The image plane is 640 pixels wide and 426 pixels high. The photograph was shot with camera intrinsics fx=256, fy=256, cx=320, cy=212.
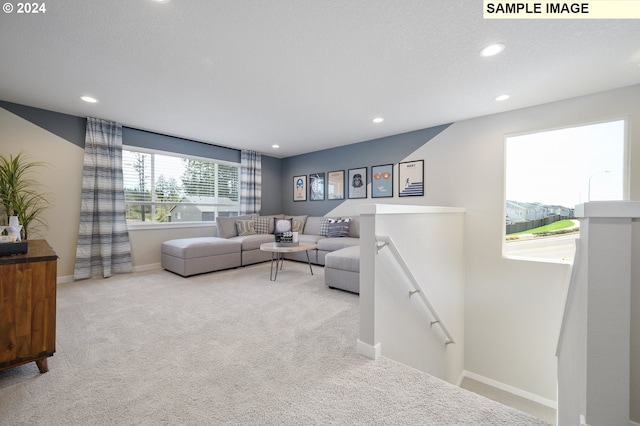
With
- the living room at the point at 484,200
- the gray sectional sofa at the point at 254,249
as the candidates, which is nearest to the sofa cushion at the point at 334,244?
the gray sectional sofa at the point at 254,249

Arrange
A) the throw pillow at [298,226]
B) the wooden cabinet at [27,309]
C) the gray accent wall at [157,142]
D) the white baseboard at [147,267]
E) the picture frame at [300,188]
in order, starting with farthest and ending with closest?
the picture frame at [300,188]
the throw pillow at [298,226]
the white baseboard at [147,267]
the gray accent wall at [157,142]
the wooden cabinet at [27,309]

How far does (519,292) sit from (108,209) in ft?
19.5

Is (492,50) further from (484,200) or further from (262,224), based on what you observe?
(262,224)

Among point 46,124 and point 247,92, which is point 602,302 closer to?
point 247,92

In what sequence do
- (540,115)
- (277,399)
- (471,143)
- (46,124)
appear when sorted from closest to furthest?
(277,399) < (540,115) < (46,124) < (471,143)

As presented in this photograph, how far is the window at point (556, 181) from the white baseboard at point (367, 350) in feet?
9.24

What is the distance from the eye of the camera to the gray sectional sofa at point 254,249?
10.8 ft

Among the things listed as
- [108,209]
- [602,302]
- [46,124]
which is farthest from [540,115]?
[46,124]

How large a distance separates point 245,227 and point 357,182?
2.47 meters

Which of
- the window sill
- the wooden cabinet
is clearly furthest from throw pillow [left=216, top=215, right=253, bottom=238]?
the wooden cabinet

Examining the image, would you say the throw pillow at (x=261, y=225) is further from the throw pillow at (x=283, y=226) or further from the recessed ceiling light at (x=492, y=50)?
the recessed ceiling light at (x=492, y=50)

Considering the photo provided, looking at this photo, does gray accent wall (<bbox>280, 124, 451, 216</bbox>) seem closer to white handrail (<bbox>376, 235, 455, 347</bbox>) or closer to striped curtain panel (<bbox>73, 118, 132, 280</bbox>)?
white handrail (<bbox>376, 235, 455, 347</bbox>)

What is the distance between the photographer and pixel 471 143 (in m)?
3.78

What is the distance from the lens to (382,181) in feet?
15.9
